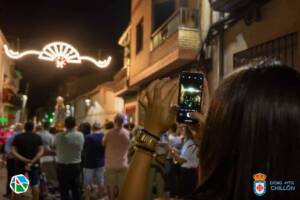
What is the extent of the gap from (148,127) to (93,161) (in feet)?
24.9

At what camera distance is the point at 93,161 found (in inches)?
355

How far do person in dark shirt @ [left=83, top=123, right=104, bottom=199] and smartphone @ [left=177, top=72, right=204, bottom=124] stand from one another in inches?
277

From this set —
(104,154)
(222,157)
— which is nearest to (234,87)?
(222,157)

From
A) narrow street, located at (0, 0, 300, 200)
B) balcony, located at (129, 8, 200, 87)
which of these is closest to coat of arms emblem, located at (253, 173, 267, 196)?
narrow street, located at (0, 0, 300, 200)

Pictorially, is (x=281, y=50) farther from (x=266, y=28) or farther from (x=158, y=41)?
(x=158, y=41)

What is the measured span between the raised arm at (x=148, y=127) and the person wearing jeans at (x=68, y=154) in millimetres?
6687

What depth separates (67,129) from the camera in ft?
27.5

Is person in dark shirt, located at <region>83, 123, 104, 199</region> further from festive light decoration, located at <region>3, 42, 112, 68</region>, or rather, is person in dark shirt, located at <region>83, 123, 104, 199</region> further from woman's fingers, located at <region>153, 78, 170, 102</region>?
festive light decoration, located at <region>3, 42, 112, 68</region>

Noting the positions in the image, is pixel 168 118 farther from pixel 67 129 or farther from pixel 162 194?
pixel 67 129

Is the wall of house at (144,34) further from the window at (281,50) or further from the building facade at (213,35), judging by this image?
the window at (281,50)

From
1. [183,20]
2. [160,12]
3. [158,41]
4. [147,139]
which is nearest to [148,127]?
[147,139]

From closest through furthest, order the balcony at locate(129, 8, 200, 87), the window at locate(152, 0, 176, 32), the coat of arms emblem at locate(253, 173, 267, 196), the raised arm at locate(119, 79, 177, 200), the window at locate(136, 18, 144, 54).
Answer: the coat of arms emblem at locate(253, 173, 267, 196) < the raised arm at locate(119, 79, 177, 200) < the balcony at locate(129, 8, 200, 87) < the window at locate(152, 0, 176, 32) < the window at locate(136, 18, 144, 54)

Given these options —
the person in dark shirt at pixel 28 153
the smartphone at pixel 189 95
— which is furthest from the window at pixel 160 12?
the smartphone at pixel 189 95

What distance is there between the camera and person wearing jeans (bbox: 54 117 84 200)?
27.2 feet
